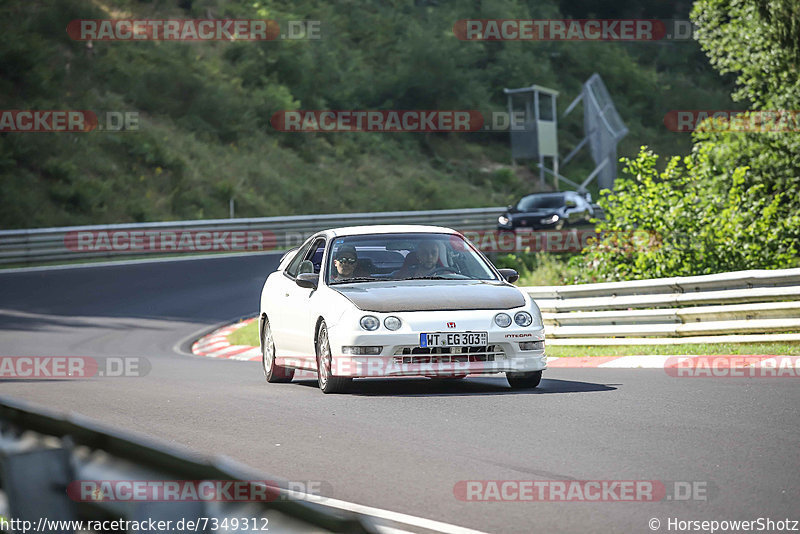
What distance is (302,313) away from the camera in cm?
1140

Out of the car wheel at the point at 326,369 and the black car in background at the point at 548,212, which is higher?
the black car in background at the point at 548,212

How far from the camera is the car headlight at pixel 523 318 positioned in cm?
1036

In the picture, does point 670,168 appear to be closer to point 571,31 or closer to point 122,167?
point 122,167

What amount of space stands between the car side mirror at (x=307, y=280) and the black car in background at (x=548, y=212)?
2284cm

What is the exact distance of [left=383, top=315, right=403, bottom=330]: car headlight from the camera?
10.1 metres

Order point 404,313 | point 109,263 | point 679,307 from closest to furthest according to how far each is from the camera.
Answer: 1. point 404,313
2. point 679,307
3. point 109,263

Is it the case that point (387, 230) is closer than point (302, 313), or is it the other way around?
point (302, 313)

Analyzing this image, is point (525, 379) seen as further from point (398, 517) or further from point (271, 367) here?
point (398, 517)

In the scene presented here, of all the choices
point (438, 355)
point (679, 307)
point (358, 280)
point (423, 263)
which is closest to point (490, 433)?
point (438, 355)

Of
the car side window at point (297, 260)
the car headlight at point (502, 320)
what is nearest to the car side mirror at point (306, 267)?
the car side window at point (297, 260)

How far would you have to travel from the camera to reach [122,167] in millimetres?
41469

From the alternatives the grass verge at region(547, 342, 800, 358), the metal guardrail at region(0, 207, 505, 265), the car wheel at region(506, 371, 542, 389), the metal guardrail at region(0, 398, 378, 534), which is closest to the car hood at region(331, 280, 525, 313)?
the car wheel at region(506, 371, 542, 389)

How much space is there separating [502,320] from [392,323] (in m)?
0.96

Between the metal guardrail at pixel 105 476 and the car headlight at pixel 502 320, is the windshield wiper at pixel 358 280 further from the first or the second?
the metal guardrail at pixel 105 476
